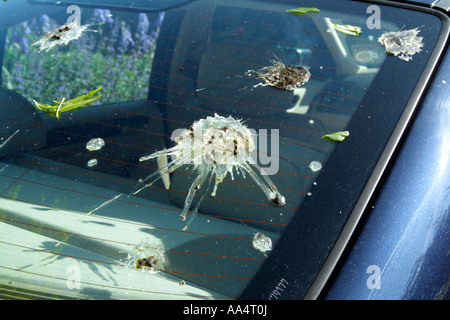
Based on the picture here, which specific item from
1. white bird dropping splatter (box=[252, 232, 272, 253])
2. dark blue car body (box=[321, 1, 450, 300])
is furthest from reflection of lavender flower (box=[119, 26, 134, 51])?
dark blue car body (box=[321, 1, 450, 300])

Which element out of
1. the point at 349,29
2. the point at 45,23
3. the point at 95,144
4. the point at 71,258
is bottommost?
the point at 71,258

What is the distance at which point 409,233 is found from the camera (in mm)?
1173

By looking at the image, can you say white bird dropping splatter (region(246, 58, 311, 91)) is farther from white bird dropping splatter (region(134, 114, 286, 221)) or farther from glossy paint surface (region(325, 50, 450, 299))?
glossy paint surface (region(325, 50, 450, 299))

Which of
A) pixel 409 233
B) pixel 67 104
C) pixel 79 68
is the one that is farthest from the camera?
pixel 79 68

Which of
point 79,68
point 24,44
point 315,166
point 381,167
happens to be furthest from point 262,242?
point 24,44

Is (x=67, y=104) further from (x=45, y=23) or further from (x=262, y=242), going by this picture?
(x=262, y=242)

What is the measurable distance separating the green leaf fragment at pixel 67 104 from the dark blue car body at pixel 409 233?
1026mm

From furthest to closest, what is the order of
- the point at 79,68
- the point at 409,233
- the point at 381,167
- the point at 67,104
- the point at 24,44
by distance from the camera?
the point at 24,44 < the point at 79,68 < the point at 67,104 < the point at 381,167 < the point at 409,233

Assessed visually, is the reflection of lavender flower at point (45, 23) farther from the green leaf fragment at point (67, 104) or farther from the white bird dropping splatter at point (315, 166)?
the white bird dropping splatter at point (315, 166)

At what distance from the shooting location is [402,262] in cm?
114

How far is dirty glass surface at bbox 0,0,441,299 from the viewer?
119 cm

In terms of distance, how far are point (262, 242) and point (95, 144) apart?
62 cm

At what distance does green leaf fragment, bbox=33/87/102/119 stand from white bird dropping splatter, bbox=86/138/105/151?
0.21 m
